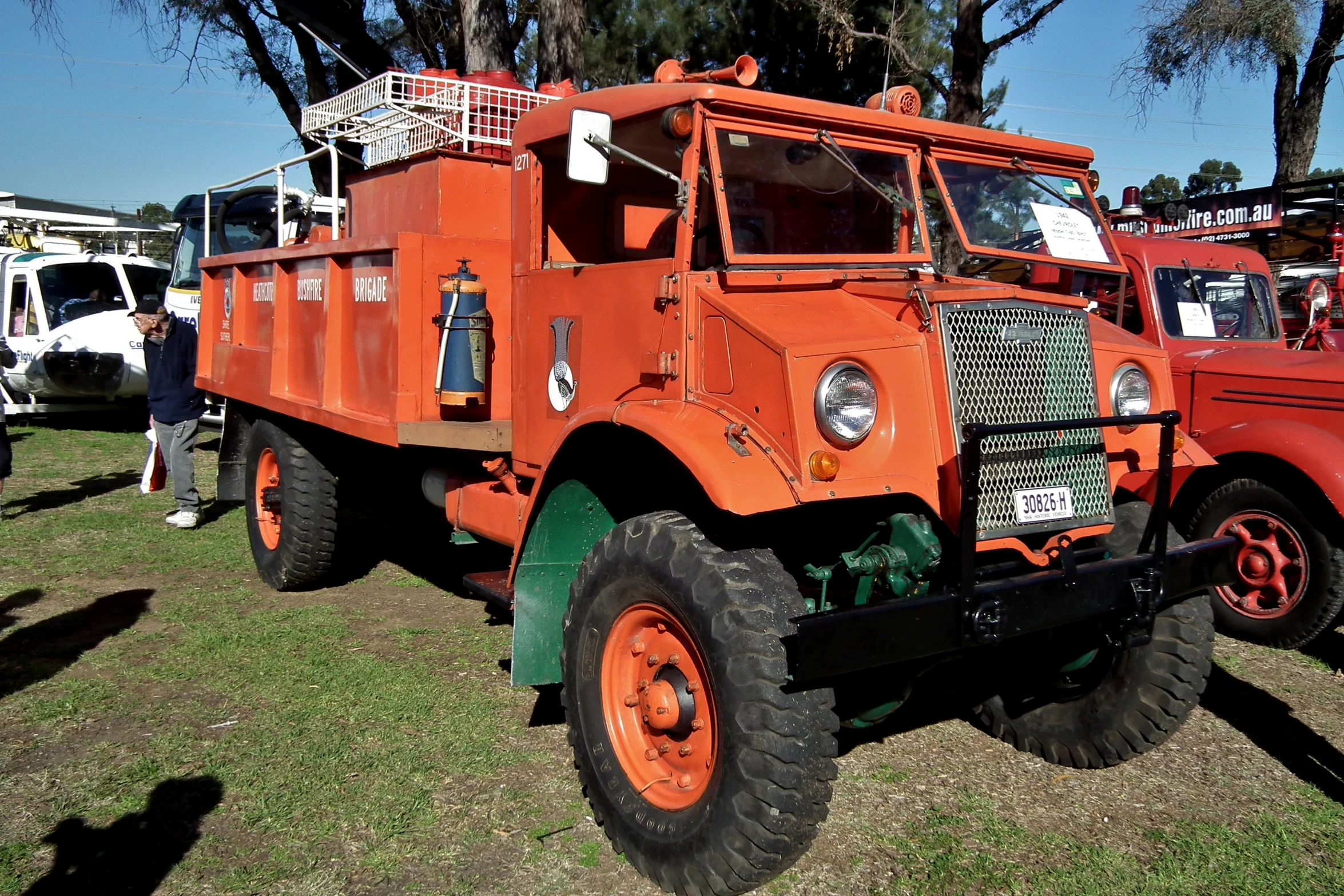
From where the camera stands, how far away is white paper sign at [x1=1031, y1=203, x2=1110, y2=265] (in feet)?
14.2

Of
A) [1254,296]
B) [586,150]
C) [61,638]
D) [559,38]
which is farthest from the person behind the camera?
[559,38]

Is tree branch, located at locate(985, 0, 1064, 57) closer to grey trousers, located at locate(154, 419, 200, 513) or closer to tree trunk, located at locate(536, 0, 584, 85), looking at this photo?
tree trunk, located at locate(536, 0, 584, 85)

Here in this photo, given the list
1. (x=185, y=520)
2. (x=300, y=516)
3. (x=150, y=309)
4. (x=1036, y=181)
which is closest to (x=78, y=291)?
(x=150, y=309)

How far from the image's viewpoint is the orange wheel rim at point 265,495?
6.98 meters

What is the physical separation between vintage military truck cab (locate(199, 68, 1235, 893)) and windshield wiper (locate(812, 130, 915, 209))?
1 cm

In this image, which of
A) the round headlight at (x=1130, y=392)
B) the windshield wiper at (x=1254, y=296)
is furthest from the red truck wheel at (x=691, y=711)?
the windshield wiper at (x=1254, y=296)

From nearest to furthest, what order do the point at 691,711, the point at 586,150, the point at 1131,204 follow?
1. the point at 691,711
2. the point at 586,150
3. the point at 1131,204

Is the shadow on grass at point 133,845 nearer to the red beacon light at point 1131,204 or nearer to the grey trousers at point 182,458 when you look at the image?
the grey trousers at point 182,458

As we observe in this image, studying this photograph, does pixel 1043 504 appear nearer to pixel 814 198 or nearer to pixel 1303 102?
pixel 814 198

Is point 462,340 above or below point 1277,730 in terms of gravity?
above

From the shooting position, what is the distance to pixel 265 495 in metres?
6.93

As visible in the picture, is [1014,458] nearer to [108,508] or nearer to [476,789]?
[476,789]

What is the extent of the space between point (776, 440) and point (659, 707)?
0.95 metres

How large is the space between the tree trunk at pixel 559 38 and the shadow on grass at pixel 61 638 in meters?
6.31
